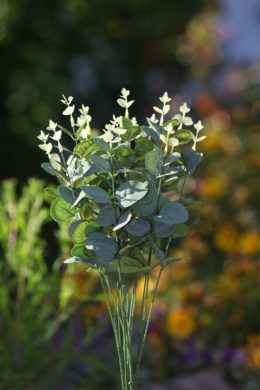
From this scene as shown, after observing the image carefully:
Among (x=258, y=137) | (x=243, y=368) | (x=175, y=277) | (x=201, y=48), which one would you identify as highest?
(x=201, y=48)

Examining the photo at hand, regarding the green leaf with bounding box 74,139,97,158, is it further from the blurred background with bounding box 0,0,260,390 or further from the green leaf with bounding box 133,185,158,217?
the blurred background with bounding box 0,0,260,390

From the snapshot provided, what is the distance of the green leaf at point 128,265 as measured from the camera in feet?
2.38

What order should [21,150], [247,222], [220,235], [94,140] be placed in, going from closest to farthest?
[94,140]
[220,235]
[247,222]
[21,150]

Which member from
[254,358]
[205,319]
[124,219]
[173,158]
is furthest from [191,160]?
[205,319]

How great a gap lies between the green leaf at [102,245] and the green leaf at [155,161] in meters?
0.13

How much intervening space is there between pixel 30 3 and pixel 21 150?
4.71 feet

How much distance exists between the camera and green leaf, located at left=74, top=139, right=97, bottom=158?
2.42ft

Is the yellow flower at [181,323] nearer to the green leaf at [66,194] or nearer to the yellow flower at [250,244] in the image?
the yellow flower at [250,244]

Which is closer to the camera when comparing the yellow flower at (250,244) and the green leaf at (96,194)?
the green leaf at (96,194)

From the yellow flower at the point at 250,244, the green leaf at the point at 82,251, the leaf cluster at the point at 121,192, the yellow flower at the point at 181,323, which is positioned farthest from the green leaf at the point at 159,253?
the yellow flower at the point at 250,244

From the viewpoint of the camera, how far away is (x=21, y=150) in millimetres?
4180

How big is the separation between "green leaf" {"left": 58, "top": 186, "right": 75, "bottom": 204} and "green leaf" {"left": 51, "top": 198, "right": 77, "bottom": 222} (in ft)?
0.11

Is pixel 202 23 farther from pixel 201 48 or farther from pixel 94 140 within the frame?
pixel 94 140

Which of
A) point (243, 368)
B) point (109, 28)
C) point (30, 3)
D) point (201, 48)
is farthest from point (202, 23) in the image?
point (243, 368)
